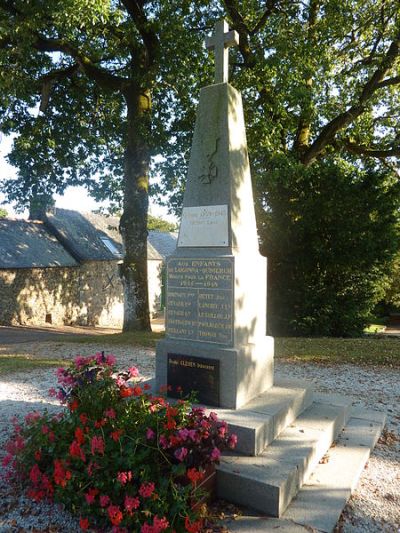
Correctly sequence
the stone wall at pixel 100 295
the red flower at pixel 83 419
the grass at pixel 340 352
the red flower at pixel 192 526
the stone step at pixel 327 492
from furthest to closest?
the stone wall at pixel 100 295 → the grass at pixel 340 352 → the red flower at pixel 83 419 → the stone step at pixel 327 492 → the red flower at pixel 192 526

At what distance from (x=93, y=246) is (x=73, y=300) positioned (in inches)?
169

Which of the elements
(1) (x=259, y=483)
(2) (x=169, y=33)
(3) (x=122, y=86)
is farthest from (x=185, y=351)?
(3) (x=122, y=86)

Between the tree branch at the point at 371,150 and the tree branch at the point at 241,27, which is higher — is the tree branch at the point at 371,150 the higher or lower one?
the lower one

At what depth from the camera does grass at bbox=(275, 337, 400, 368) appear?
9430mm

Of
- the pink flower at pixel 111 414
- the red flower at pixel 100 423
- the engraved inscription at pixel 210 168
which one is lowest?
the red flower at pixel 100 423

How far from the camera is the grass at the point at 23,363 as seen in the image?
8.42 m

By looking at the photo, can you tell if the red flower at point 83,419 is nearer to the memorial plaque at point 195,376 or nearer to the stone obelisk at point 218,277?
the memorial plaque at point 195,376

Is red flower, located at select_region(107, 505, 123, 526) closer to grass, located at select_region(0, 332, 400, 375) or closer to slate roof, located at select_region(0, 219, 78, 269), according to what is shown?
grass, located at select_region(0, 332, 400, 375)

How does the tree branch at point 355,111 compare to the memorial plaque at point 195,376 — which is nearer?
the memorial plaque at point 195,376

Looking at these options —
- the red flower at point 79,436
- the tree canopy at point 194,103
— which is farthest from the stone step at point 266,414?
the tree canopy at point 194,103

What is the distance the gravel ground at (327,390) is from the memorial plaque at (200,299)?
1.97 m

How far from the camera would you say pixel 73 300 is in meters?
25.2

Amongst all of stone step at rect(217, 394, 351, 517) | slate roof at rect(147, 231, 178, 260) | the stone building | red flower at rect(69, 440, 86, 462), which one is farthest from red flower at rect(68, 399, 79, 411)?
slate roof at rect(147, 231, 178, 260)

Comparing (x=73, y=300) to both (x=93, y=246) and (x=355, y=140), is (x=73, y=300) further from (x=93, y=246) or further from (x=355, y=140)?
(x=355, y=140)
